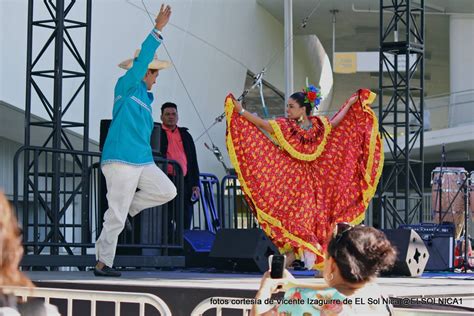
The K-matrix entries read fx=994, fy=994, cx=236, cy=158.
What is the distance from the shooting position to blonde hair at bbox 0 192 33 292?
2.33 metres

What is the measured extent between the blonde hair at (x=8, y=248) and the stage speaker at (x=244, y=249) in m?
5.19

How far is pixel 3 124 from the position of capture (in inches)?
481

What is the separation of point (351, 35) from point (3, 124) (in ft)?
37.7

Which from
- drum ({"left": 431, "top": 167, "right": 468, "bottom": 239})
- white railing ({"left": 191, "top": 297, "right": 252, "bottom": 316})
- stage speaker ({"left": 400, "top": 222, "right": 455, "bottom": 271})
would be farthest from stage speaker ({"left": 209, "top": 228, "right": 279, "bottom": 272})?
drum ({"left": 431, "top": 167, "right": 468, "bottom": 239})

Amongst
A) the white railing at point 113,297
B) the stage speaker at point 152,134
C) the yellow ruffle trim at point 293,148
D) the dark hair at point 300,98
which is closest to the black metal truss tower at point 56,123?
the stage speaker at point 152,134

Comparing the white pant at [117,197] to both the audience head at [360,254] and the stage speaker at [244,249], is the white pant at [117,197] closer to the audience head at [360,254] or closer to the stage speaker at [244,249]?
the stage speaker at [244,249]

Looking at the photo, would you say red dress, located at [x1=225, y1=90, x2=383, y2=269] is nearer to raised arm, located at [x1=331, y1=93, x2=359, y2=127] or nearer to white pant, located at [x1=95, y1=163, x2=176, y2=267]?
raised arm, located at [x1=331, y1=93, x2=359, y2=127]

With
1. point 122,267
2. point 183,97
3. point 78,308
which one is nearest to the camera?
point 78,308

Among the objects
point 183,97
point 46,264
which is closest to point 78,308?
point 46,264

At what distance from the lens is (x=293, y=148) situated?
25.4 ft

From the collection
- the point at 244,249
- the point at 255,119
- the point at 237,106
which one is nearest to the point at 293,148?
the point at 255,119

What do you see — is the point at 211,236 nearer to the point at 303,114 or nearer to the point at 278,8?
the point at 303,114

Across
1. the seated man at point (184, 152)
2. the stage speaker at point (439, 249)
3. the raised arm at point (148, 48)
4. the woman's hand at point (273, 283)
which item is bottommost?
the stage speaker at point (439, 249)

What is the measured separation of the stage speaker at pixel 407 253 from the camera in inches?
303
